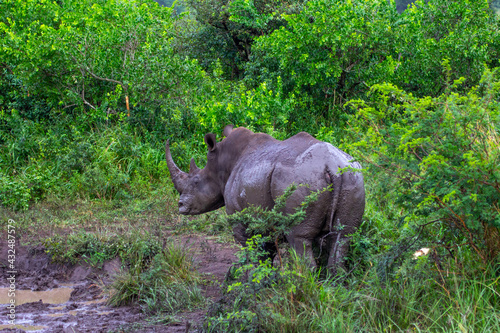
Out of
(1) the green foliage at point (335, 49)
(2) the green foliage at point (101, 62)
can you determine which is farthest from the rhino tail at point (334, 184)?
(2) the green foliage at point (101, 62)

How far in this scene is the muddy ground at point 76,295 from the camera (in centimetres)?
452

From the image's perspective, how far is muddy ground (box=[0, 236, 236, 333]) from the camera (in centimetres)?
452

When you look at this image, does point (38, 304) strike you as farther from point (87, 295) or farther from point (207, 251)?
point (207, 251)

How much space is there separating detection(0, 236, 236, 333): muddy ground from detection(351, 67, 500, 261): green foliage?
1.94 m

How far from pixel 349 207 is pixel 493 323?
1.49 meters

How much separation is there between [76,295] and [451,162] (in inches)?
161

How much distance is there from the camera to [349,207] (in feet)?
14.5

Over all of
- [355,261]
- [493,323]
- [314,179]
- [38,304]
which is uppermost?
[314,179]

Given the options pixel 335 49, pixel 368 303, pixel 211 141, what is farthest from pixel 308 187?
pixel 335 49

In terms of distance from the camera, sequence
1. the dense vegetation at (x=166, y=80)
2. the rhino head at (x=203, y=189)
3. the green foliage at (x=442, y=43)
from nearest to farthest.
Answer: the rhino head at (x=203, y=189) < the dense vegetation at (x=166, y=80) < the green foliage at (x=442, y=43)

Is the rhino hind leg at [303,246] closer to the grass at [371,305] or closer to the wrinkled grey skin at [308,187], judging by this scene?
the wrinkled grey skin at [308,187]

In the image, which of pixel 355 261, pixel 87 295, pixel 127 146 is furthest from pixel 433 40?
pixel 87 295

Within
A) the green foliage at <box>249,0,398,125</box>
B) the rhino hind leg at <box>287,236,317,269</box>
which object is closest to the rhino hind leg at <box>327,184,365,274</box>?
the rhino hind leg at <box>287,236,317,269</box>

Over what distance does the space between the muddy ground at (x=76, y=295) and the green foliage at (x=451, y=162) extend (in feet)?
6.37
